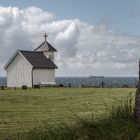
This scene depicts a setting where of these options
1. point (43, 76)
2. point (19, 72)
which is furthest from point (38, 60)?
point (19, 72)

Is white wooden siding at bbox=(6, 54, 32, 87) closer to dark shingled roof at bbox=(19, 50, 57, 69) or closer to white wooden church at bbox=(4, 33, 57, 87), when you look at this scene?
white wooden church at bbox=(4, 33, 57, 87)

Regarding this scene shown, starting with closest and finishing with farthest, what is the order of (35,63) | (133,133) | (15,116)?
(133,133), (15,116), (35,63)

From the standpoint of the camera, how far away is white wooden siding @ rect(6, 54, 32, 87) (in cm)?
6725

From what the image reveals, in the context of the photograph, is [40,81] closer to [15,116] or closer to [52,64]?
[52,64]

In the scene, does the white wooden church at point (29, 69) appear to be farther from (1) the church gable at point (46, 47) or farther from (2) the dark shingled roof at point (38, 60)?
(1) the church gable at point (46, 47)

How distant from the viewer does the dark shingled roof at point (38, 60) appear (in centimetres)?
6788

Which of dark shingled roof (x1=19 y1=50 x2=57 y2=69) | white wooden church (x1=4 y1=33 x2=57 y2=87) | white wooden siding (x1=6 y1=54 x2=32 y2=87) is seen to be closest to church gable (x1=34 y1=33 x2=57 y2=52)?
dark shingled roof (x1=19 y1=50 x2=57 y2=69)

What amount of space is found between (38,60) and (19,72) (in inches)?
126

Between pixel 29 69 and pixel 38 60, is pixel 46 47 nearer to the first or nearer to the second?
pixel 38 60

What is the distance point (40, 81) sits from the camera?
68312 millimetres

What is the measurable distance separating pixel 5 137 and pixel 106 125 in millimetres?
3765

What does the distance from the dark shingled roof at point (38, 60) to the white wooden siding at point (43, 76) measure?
26.7 inches

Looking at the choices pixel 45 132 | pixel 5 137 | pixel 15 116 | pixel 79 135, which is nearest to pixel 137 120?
pixel 79 135

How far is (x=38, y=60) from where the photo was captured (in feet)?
228
